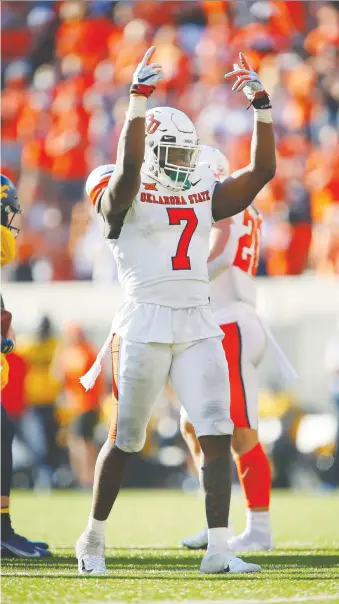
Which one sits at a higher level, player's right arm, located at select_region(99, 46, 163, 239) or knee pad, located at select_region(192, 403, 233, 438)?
player's right arm, located at select_region(99, 46, 163, 239)

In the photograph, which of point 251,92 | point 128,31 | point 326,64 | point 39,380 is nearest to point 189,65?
point 128,31

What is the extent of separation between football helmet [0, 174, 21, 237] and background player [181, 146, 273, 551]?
103 cm

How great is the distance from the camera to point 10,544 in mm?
4875

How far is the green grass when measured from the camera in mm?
3580

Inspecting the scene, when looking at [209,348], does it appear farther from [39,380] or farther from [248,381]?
[39,380]

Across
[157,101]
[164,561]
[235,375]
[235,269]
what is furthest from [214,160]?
[157,101]

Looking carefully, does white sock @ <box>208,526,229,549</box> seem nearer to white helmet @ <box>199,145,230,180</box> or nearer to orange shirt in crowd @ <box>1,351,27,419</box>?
white helmet @ <box>199,145,230,180</box>

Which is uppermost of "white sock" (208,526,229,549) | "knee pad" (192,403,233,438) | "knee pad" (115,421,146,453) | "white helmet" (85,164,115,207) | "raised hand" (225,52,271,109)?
"raised hand" (225,52,271,109)

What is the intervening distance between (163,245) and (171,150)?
15.2 inches

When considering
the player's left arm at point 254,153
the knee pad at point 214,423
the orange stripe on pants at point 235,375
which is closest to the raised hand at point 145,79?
the player's left arm at point 254,153

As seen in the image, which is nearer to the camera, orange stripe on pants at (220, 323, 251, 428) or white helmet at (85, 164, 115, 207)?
white helmet at (85, 164, 115, 207)

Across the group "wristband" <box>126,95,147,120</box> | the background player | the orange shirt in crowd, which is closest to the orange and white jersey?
the background player

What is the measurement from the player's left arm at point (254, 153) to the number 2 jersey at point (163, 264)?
14cm

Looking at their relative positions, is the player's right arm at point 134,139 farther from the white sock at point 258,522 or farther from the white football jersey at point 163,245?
the white sock at point 258,522
